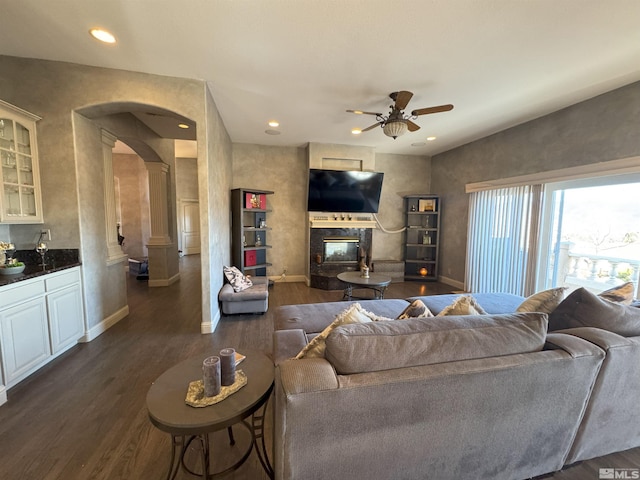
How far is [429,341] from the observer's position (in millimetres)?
1192

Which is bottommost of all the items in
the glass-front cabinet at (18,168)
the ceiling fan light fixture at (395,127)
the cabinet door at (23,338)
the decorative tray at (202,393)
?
the cabinet door at (23,338)

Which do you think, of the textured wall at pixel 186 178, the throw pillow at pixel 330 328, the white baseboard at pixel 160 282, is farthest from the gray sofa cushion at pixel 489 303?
the textured wall at pixel 186 178

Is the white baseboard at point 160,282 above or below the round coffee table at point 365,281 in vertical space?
below

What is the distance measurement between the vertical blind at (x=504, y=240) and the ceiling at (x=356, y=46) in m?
1.32

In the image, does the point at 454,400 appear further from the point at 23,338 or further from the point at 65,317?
the point at 65,317

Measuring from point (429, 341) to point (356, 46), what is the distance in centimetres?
236

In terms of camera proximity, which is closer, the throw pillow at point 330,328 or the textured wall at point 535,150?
the throw pillow at point 330,328

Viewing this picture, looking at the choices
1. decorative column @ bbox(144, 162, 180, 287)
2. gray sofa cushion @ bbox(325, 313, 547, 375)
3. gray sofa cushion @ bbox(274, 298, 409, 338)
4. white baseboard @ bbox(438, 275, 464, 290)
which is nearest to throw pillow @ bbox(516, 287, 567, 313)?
gray sofa cushion @ bbox(325, 313, 547, 375)

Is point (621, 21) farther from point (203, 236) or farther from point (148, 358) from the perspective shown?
point (148, 358)

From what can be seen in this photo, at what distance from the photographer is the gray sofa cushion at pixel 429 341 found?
1.11 metres

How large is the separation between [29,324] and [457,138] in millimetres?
6146

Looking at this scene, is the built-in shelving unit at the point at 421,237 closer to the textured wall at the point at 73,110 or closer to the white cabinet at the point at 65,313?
the textured wall at the point at 73,110

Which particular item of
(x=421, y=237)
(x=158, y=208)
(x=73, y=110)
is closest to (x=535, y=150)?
(x=421, y=237)

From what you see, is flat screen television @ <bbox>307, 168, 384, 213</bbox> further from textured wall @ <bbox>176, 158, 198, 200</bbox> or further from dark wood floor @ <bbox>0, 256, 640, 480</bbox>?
textured wall @ <bbox>176, 158, 198, 200</bbox>
